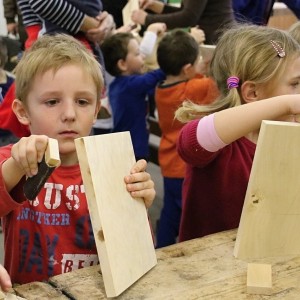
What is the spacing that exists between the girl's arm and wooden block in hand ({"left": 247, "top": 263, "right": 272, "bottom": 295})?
286 mm

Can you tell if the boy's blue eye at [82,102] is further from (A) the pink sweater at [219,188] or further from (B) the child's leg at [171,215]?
(B) the child's leg at [171,215]

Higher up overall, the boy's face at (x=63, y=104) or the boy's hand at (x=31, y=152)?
the boy's hand at (x=31, y=152)

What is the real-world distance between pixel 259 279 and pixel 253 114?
348 mm

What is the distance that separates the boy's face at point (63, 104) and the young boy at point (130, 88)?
1.70m

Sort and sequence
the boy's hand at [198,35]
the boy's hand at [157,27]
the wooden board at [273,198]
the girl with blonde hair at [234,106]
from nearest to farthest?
the wooden board at [273,198]
the girl with blonde hair at [234,106]
the boy's hand at [198,35]
the boy's hand at [157,27]

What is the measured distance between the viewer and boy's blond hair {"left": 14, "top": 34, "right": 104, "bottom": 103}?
1156 mm

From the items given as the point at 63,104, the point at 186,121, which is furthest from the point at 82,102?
the point at 186,121

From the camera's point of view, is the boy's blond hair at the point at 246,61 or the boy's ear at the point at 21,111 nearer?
the boy's ear at the point at 21,111

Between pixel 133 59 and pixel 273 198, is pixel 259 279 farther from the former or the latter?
pixel 133 59

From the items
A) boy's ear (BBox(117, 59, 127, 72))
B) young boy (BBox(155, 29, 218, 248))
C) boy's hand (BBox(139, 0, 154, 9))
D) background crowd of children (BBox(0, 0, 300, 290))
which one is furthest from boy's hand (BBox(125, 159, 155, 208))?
boy's hand (BBox(139, 0, 154, 9))

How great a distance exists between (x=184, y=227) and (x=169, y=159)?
3.99ft

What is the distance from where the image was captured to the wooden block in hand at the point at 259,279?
891 millimetres

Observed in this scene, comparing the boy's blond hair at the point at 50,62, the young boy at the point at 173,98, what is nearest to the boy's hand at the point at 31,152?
the boy's blond hair at the point at 50,62

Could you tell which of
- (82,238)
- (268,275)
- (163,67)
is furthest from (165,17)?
(268,275)
